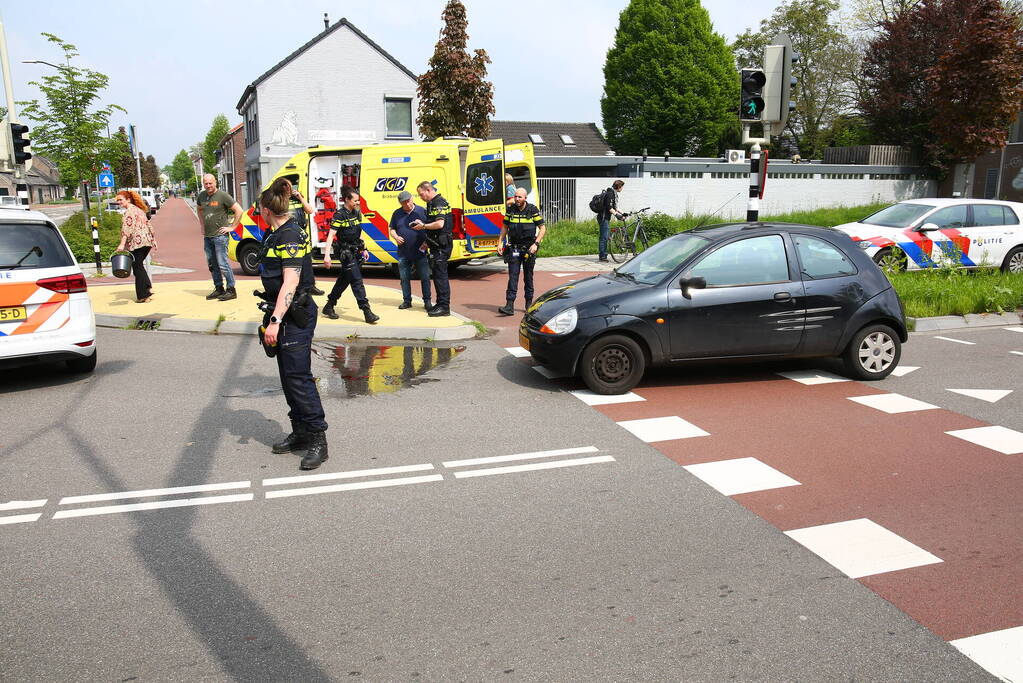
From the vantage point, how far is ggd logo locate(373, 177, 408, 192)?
15039 millimetres

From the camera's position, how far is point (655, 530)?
435cm

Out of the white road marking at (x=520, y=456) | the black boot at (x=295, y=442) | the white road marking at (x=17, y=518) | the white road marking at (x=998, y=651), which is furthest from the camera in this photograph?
the black boot at (x=295, y=442)

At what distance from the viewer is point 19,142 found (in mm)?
17531

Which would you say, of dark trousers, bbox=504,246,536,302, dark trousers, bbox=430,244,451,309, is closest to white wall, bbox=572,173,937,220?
dark trousers, bbox=504,246,536,302

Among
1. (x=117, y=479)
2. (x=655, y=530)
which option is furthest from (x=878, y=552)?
(x=117, y=479)

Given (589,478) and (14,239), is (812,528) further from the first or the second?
(14,239)

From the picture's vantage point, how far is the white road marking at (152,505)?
4535 millimetres

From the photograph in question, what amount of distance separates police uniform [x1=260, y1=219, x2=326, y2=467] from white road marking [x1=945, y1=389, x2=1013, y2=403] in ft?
18.7

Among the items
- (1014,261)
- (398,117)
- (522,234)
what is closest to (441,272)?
(522,234)

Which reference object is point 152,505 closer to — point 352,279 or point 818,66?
point 352,279

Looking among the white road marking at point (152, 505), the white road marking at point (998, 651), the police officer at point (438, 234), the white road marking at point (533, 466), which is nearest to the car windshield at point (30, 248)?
the white road marking at point (152, 505)

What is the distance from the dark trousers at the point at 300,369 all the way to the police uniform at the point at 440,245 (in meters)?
5.32

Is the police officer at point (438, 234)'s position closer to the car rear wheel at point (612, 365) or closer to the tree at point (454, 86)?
the car rear wheel at point (612, 365)

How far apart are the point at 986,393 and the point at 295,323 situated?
612cm
